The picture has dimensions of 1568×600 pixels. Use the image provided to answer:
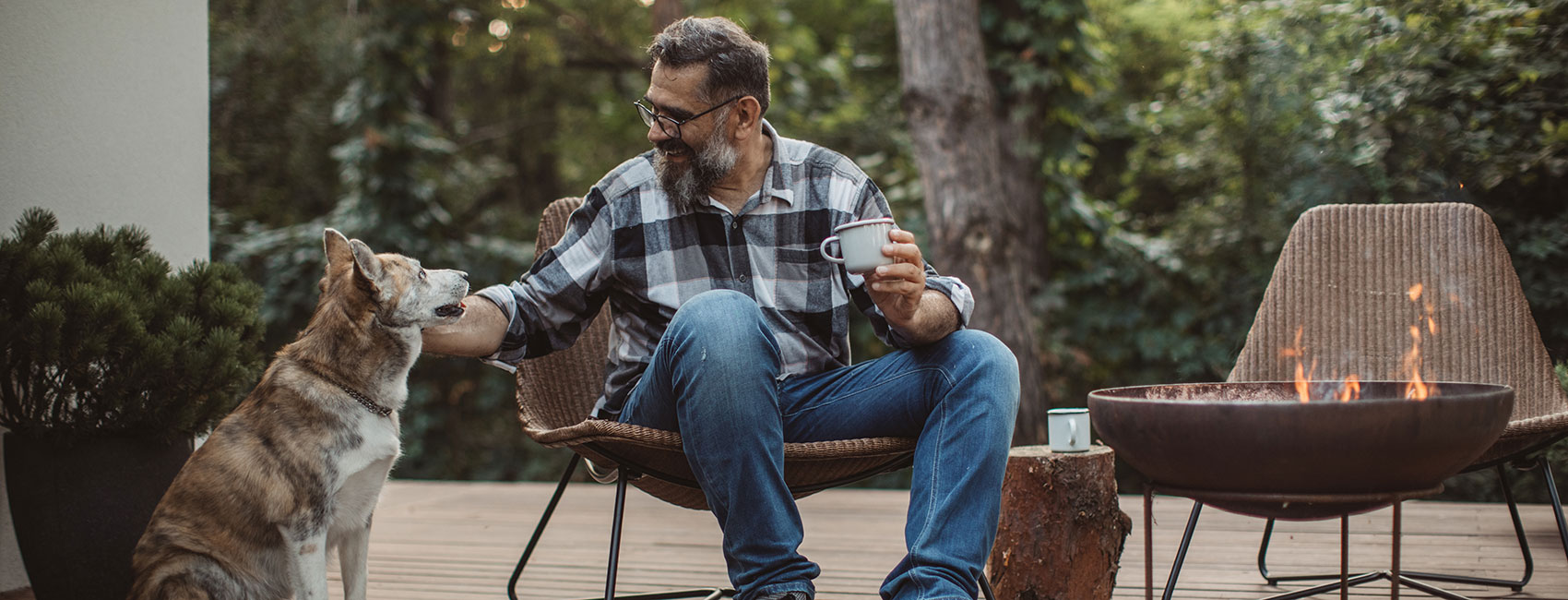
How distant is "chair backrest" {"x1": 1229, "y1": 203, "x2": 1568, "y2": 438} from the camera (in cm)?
241

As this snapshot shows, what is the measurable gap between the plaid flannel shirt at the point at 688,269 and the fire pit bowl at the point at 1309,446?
670 millimetres

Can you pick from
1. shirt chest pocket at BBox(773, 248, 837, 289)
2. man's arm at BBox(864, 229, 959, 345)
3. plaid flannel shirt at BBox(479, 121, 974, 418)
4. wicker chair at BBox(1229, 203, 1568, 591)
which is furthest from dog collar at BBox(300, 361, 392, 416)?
wicker chair at BBox(1229, 203, 1568, 591)

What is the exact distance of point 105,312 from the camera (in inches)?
88.8

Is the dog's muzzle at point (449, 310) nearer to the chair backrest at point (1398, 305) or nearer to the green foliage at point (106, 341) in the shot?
the green foliage at point (106, 341)

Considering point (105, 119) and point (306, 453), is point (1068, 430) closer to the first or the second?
point (306, 453)

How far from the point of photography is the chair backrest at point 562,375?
2311mm

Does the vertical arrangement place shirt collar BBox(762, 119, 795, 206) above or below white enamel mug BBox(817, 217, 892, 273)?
above

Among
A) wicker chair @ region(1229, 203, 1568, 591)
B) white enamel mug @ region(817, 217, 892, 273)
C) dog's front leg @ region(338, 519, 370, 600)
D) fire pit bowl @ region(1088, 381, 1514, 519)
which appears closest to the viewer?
fire pit bowl @ region(1088, 381, 1514, 519)

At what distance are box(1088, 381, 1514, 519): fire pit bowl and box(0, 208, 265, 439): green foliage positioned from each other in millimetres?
1908

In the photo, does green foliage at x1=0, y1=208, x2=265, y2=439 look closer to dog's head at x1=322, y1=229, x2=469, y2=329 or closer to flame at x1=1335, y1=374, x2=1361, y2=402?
dog's head at x1=322, y1=229, x2=469, y2=329

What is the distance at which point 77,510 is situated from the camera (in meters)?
2.32

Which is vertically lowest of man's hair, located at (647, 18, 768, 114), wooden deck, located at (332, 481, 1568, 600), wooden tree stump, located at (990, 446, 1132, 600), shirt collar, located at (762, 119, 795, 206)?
wooden deck, located at (332, 481, 1568, 600)

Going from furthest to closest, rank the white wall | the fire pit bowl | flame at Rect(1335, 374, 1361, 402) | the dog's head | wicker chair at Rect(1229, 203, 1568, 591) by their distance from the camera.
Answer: the white wall, wicker chair at Rect(1229, 203, 1568, 591), the dog's head, flame at Rect(1335, 374, 1361, 402), the fire pit bowl

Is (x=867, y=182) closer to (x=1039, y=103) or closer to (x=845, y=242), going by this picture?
(x=845, y=242)
